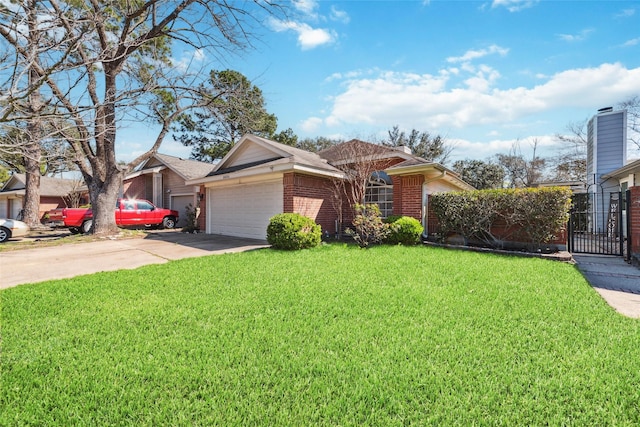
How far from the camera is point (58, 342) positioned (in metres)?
3.11

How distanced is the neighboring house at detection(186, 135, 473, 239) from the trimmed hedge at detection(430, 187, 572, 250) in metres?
1.02

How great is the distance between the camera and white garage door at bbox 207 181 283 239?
11.5 metres

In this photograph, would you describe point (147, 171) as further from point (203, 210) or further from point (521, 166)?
point (521, 166)

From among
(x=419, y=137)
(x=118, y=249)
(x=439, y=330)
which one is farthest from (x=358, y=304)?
(x=419, y=137)

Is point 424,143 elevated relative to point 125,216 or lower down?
elevated

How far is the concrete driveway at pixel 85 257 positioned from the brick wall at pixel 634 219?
11.0 meters

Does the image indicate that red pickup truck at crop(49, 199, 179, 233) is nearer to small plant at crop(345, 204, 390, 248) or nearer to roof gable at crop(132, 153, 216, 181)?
roof gable at crop(132, 153, 216, 181)

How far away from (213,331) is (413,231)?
733 cm

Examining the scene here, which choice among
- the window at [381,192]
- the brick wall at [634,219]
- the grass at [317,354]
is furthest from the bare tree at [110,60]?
the brick wall at [634,219]

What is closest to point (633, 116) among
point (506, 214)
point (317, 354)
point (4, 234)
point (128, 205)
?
point (506, 214)

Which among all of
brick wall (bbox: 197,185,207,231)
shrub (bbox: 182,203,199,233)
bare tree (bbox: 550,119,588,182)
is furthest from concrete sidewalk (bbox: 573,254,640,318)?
bare tree (bbox: 550,119,588,182)

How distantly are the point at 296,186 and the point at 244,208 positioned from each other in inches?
131

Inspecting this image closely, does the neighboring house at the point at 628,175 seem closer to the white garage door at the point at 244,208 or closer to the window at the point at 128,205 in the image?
the white garage door at the point at 244,208

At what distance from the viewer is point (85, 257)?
8039mm
